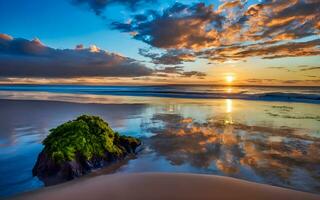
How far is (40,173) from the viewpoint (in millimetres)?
4719

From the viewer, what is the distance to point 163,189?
404cm

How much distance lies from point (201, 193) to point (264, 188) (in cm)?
104

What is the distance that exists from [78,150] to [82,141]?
0.24 m

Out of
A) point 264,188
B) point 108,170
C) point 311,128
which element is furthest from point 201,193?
point 311,128

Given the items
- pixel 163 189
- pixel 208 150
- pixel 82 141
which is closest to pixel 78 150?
pixel 82 141

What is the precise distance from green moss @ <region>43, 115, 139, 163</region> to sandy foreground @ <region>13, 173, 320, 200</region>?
0.66 meters

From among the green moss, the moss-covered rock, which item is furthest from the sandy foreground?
the green moss

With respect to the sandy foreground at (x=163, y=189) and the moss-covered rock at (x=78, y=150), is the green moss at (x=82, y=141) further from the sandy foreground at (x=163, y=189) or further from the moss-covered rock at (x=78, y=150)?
the sandy foreground at (x=163, y=189)

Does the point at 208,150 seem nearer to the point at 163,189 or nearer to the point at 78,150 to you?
the point at 163,189

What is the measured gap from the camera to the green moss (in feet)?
15.9

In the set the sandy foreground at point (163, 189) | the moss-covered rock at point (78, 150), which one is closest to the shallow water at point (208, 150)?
the moss-covered rock at point (78, 150)

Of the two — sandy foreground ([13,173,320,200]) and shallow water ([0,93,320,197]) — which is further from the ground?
sandy foreground ([13,173,320,200])

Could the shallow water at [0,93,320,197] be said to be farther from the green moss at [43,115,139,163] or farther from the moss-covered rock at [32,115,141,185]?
the green moss at [43,115,139,163]

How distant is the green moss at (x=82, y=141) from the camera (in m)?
4.85
